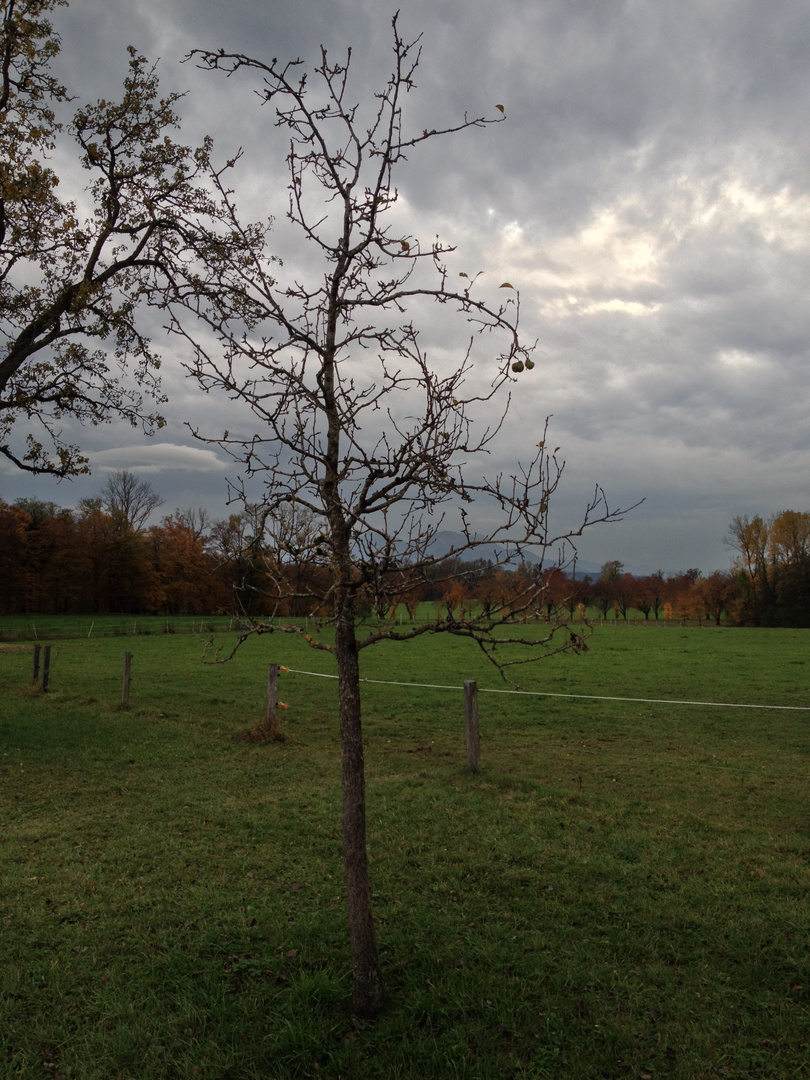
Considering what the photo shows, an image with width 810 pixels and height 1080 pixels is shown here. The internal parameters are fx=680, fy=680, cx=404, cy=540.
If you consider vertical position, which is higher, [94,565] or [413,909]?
[94,565]

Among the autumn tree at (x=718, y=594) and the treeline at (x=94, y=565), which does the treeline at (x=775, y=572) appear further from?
the treeline at (x=94, y=565)

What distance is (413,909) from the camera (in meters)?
5.47

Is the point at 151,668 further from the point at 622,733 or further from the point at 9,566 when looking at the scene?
the point at 9,566

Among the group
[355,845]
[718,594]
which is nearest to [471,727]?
[355,845]

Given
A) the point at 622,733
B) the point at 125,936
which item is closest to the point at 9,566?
the point at 622,733

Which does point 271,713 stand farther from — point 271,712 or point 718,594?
point 718,594

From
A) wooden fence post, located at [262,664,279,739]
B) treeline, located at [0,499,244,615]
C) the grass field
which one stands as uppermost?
treeline, located at [0,499,244,615]

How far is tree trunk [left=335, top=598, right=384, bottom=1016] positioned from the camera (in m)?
4.10

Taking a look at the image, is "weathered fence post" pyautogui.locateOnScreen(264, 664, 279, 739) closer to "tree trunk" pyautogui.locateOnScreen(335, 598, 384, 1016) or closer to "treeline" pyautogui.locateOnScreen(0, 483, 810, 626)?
"tree trunk" pyautogui.locateOnScreen(335, 598, 384, 1016)

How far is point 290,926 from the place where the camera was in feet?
16.8

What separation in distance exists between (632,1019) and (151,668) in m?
24.6

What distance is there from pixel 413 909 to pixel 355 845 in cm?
173

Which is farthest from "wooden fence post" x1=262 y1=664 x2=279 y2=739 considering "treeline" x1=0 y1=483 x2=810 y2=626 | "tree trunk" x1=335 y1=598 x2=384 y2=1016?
"treeline" x1=0 y1=483 x2=810 y2=626

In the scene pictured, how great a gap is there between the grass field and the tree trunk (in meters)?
0.19
